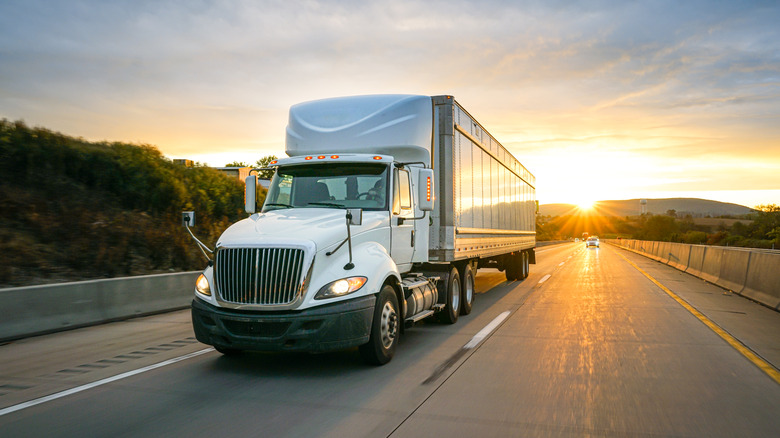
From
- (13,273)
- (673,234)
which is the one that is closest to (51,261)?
(13,273)

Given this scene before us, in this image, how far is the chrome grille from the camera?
621 centimetres

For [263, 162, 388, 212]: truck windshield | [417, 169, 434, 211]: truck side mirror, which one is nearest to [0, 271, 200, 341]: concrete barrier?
[263, 162, 388, 212]: truck windshield

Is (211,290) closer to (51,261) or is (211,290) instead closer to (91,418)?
(91,418)

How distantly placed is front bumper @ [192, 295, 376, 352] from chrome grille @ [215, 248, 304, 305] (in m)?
0.16

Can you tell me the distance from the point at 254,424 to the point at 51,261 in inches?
377

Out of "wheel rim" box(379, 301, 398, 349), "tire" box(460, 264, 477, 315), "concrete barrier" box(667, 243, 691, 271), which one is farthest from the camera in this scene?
"concrete barrier" box(667, 243, 691, 271)

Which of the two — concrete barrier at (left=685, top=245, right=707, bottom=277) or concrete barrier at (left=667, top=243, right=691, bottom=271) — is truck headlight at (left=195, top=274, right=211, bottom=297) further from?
concrete barrier at (left=667, top=243, right=691, bottom=271)

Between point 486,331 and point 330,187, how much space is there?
339 cm

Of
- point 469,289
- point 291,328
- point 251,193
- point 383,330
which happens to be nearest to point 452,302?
point 469,289

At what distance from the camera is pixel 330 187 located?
8.12m

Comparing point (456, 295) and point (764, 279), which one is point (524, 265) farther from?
point (456, 295)

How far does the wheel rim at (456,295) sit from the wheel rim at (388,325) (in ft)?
10.6

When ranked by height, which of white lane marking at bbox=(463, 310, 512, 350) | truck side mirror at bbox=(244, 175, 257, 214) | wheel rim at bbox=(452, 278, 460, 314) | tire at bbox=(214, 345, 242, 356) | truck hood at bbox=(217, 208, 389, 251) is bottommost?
white lane marking at bbox=(463, 310, 512, 350)

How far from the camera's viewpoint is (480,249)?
40.7 feet
